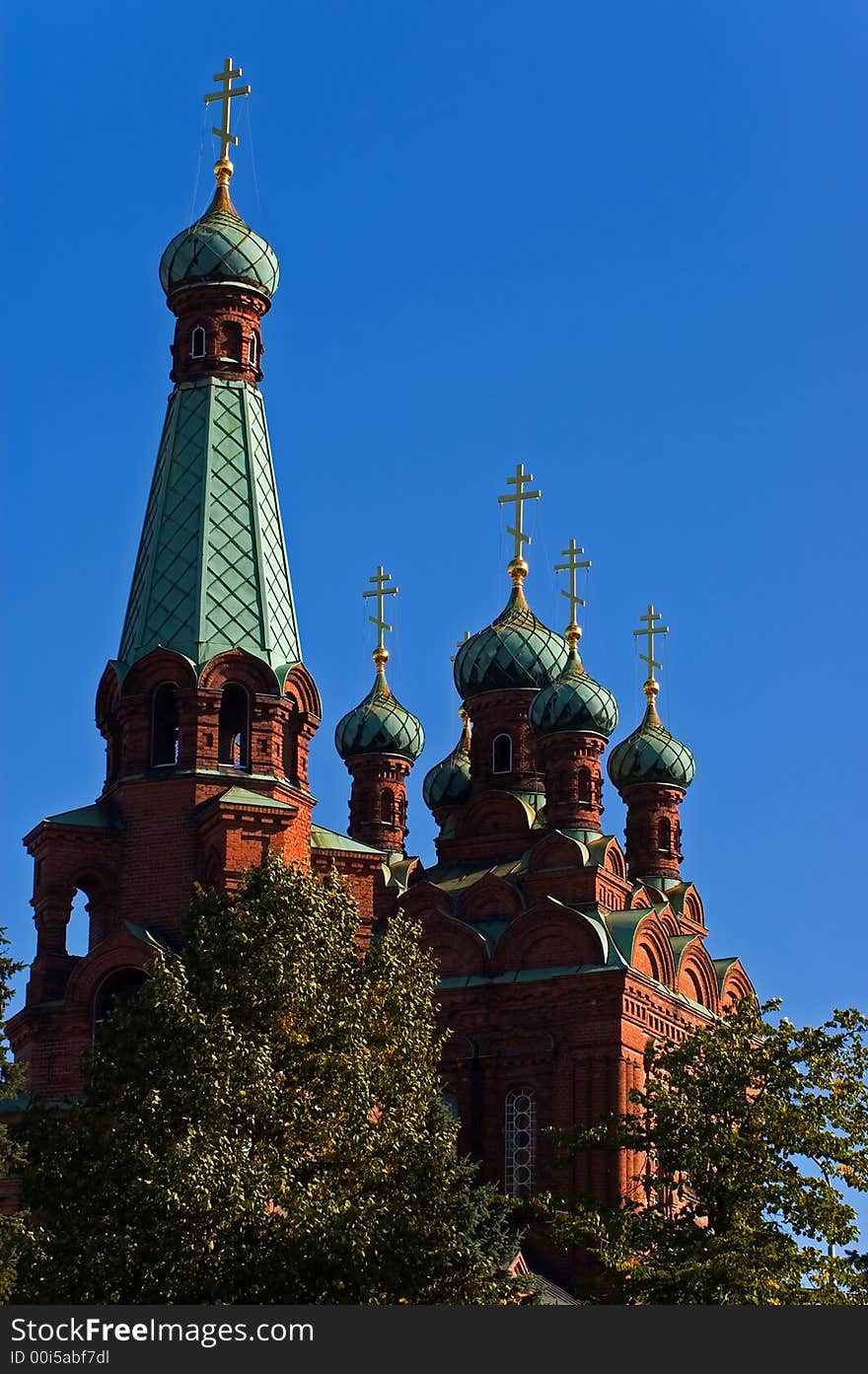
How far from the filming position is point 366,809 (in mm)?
51031

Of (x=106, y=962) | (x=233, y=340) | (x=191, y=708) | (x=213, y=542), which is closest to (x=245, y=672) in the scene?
(x=191, y=708)

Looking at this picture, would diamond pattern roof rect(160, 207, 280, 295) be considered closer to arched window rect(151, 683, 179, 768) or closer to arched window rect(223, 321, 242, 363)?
arched window rect(223, 321, 242, 363)

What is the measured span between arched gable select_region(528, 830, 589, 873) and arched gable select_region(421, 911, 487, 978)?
1.76m

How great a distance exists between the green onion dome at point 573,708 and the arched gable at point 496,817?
181cm

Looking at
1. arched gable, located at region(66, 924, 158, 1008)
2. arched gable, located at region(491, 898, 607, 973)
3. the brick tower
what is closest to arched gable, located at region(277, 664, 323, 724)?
the brick tower

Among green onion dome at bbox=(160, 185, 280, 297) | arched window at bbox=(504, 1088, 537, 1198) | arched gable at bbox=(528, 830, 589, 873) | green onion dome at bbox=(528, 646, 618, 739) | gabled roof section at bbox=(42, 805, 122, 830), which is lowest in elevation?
arched window at bbox=(504, 1088, 537, 1198)

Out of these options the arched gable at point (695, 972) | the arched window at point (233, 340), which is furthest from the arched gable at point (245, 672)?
the arched gable at point (695, 972)

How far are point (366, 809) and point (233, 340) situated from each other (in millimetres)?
15435

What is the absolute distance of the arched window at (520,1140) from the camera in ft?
139

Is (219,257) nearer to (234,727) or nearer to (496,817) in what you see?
(234,727)

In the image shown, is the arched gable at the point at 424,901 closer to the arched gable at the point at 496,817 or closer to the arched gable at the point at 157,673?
the arched gable at the point at 496,817

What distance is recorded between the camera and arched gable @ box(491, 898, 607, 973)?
43.3 metres

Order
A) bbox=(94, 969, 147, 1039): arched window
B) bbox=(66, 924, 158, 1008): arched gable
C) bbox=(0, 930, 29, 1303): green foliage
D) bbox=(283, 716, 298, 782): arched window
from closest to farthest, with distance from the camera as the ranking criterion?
1. bbox=(0, 930, 29, 1303): green foliage
2. bbox=(66, 924, 158, 1008): arched gable
3. bbox=(94, 969, 147, 1039): arched window
4. bbox=(283, 716, 298, 782): arched window

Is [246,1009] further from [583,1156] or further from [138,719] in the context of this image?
[583,1156]
